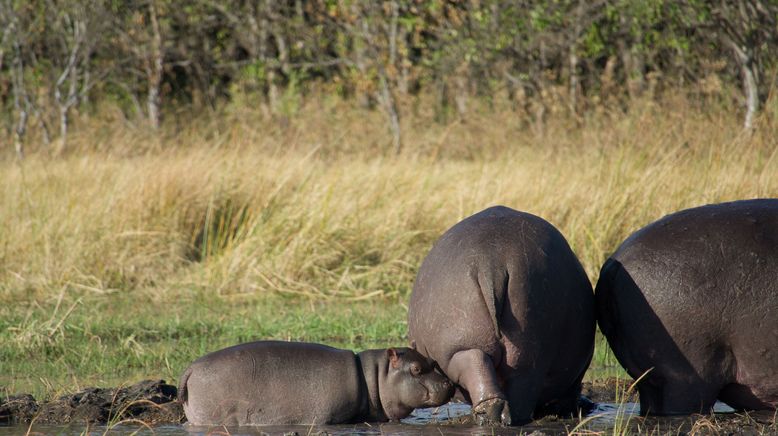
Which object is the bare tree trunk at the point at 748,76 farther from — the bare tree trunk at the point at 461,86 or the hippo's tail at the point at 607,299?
the hippo's tail at the point at 607,299

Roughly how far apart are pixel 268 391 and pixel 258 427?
0.53ft

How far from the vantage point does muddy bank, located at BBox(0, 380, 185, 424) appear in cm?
485

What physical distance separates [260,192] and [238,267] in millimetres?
1165

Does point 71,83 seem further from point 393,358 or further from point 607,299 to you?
point 607,299

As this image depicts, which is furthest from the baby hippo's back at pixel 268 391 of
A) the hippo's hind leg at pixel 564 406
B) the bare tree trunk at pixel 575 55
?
the bare tree trunk at pixel 575 55

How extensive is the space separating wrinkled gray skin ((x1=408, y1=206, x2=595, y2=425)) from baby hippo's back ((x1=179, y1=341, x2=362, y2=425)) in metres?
0.42

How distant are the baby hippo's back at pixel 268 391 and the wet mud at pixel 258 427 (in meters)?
0.07

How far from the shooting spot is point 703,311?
15.1 feet

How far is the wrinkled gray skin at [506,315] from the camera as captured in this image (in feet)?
14.6

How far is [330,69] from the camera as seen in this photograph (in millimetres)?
23203

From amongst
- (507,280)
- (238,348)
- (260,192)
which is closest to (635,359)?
(507,280)

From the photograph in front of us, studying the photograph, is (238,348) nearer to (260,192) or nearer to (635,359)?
(635,359)

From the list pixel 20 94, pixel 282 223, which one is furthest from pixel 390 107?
pixel 282 223

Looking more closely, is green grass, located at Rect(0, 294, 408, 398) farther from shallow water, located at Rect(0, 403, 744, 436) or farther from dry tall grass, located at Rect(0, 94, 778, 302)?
shallow water, located at Rect(0, 403, 744, 436)
